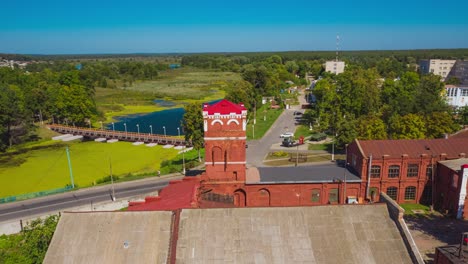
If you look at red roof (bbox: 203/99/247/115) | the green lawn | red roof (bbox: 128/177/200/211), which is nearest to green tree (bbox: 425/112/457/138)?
the green lawn

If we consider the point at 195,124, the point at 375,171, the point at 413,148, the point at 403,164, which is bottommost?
the point at 375,171

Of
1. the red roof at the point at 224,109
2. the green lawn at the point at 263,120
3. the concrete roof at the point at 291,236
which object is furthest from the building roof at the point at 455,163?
the green lawn at the point at 263,120

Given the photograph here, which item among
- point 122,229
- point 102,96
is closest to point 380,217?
point 122,229

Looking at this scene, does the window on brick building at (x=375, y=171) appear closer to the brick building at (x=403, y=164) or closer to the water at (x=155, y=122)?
the brick building at (x=403, y=164)

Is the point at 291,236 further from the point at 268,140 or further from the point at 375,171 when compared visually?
the point at 268,140

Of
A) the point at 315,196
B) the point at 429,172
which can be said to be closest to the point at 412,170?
the point at 429,172
